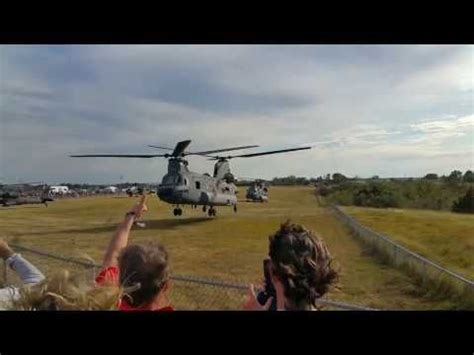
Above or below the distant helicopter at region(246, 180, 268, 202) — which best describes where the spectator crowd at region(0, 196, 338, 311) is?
below

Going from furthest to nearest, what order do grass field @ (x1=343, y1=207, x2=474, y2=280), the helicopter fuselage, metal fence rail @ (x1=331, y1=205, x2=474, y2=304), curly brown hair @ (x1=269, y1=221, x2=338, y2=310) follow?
1. the helicopter fuselage
2. grass field @ (x1=343, y1=207, x2=474, y2=280)
3. metal fence rail @ (x1=331, y1=205, x2=474, y2=304)
4. curly brown hair @ (x1=269, y1=221, x2=338, y2=310)

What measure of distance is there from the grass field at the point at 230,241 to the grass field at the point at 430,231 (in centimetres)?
48

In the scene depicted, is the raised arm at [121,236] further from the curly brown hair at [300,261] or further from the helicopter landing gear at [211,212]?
the helicopter landing gear at [211,212]

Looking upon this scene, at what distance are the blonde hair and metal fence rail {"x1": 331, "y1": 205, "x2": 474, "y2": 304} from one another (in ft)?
7.03

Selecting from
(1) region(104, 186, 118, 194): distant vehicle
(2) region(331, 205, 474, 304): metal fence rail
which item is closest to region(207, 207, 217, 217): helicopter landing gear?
(2) region(331, 205, 474, 304): metal fence rail

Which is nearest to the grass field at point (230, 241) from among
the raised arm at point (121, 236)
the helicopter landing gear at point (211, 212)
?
the raised arm at point (121, 236)

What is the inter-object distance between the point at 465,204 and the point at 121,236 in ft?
10.6

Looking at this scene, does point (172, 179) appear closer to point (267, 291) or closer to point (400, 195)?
point (400, 195)

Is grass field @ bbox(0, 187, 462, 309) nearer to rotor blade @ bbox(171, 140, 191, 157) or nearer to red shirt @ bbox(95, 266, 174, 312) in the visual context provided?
rotor blade @ bbox(171, 140, 191, 157)

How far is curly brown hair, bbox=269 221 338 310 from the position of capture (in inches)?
43.7

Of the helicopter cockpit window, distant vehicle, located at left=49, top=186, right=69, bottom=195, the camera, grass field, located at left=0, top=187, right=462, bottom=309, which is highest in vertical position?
the helicopter cockpit window

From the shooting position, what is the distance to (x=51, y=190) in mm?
3102
